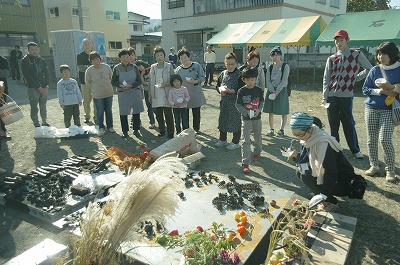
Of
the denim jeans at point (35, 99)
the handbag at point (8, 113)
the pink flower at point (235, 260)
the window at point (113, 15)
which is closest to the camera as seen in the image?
the pink flower at point (235, 260)

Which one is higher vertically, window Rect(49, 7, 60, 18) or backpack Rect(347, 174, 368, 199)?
window Rect(49, 7, 60, 18)

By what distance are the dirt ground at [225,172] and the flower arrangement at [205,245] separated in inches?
46.0

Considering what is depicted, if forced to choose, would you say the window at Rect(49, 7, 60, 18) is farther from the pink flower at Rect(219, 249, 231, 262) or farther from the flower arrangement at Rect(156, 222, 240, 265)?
the pink flower at Rect(219, 249, 231, 262)

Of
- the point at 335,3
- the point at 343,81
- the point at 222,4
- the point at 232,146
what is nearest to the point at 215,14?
the point at 222,4

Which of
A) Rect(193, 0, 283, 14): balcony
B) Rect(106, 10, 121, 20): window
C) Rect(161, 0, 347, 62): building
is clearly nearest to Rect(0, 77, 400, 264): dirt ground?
Rect(161, 0, 347, 62): building

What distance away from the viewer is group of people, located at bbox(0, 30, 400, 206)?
11.5 feet

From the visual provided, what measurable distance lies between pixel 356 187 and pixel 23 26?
2714 cm

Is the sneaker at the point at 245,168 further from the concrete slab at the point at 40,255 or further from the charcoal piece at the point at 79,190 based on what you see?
the concrete slab at the point at 40,255

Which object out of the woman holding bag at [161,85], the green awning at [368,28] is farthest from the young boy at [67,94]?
the green awning at [368,28]

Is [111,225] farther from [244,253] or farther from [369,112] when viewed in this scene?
[369,112]

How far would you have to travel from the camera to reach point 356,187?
11.3 ft

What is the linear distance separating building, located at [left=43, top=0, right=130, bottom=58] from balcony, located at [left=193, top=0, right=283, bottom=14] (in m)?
10.4

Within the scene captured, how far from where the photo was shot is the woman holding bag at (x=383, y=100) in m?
4.21

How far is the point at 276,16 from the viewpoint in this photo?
858 inches
